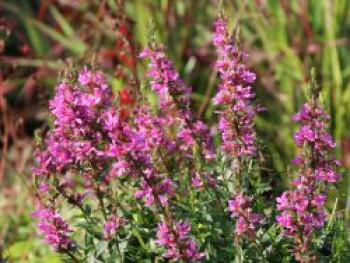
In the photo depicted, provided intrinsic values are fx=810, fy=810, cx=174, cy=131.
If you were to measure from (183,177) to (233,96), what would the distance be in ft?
2.11

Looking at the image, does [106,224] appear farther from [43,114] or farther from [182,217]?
[43,114]

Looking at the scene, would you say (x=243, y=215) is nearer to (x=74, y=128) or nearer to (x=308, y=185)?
(x=308, y=185)

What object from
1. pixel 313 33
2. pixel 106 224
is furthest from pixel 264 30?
pixel 106 224

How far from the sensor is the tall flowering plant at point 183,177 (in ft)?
9.27

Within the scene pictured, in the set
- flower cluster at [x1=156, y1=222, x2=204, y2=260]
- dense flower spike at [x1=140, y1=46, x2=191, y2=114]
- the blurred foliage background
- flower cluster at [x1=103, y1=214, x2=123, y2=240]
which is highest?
the blurred foliage background

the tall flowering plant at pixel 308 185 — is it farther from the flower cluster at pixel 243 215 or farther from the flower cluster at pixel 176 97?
the flower cluster at pixel 176 97

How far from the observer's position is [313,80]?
Answer: 9.25 feet

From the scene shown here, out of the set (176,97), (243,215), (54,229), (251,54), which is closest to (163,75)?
(176,97)

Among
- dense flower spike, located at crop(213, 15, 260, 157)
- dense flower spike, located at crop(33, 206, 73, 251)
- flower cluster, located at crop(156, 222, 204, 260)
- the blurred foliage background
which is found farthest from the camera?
the blurred foliage background

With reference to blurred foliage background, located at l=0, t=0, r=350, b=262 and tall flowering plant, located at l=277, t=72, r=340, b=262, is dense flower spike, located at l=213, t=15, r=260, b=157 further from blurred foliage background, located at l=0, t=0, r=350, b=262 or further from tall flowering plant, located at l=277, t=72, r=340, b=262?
blurred foliage background, located at l=0, t=0, r=350, b=262

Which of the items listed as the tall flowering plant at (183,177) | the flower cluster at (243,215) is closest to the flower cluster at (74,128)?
the tall flowering plant at (183,177)

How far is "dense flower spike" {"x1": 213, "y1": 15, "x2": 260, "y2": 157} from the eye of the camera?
2.86 m

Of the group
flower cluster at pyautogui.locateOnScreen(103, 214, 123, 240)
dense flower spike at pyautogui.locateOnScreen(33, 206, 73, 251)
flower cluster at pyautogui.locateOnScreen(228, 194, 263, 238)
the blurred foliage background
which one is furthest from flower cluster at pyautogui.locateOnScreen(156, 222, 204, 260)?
the blurred foliage background

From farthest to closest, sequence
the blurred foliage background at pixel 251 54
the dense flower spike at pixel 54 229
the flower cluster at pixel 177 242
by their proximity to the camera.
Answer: the blurred foliage background at pixel 251 54, the dense flower spike at pixel 54 229, the flower cluster at pixel 177 242
